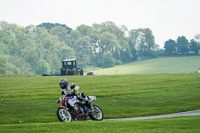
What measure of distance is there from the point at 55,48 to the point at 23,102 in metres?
132

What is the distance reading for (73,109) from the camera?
2223 cm

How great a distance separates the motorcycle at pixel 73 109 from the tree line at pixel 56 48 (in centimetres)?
9749

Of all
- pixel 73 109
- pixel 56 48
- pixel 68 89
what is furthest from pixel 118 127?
pixel 56 48

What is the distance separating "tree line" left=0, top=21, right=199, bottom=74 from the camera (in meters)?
145

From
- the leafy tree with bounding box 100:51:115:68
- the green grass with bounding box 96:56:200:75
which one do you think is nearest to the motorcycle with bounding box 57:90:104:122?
the green grass with bounding box 96:56:200:75

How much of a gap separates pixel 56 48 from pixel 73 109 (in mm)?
144871

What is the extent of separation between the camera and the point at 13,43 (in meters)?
154

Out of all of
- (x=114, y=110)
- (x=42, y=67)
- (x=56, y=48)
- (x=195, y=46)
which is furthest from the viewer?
(x=195, y=46)

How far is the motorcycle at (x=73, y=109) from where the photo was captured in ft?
71.4

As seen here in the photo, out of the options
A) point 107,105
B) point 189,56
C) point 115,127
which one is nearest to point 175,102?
point 107,105

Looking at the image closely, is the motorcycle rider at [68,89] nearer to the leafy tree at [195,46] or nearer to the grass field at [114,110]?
the grass field at [114,110]

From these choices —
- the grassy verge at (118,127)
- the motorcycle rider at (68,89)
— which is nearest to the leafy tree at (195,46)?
the motorcycle rider at (68,89)

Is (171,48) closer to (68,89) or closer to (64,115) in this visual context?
(68,89)

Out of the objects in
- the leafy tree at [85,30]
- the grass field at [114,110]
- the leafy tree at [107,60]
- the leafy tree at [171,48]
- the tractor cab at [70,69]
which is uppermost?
the leafy tree at [85,30]
